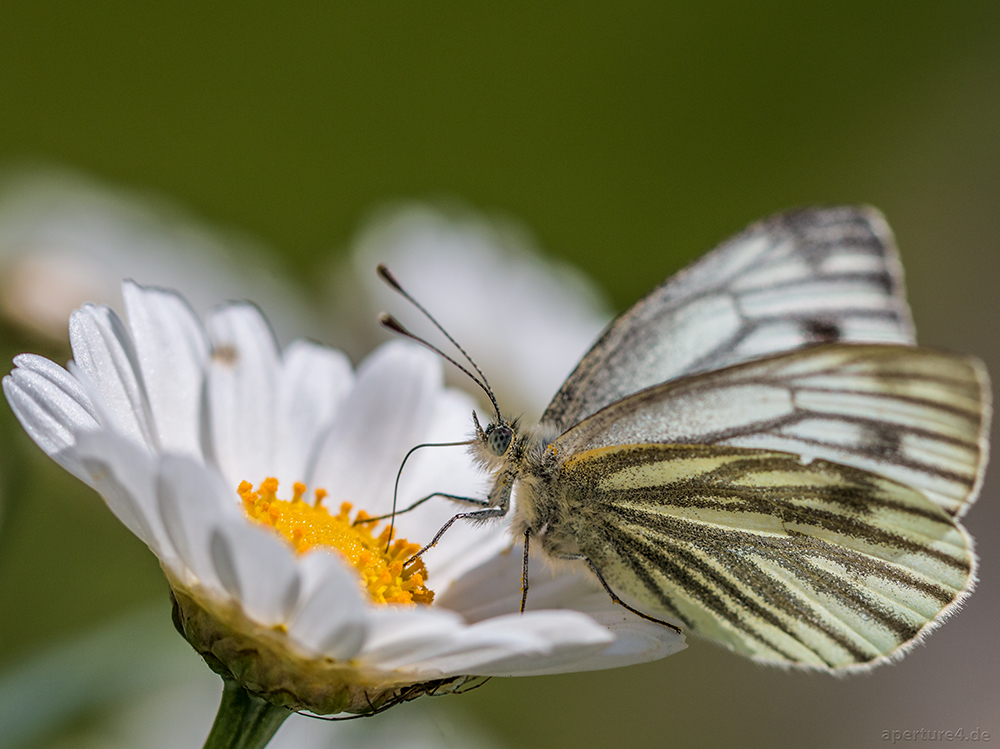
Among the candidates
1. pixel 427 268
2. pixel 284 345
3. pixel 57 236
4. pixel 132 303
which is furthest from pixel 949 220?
pixel 132 303

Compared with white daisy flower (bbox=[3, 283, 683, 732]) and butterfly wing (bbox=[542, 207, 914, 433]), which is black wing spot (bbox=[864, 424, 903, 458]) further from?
white daisy flower (bbox=[3, 283, 683, 732])

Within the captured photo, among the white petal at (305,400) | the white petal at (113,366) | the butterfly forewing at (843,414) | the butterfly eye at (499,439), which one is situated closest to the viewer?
the white petal at (113,366)

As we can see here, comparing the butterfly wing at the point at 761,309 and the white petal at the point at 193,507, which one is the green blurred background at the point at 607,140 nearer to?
the butterfly wing at the point at 761,309

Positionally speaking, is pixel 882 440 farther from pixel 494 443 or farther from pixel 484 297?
pixel 484 297

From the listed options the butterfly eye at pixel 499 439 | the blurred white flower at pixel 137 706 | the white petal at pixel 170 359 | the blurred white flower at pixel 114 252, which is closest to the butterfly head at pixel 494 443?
the butterfly eye at pixel 499 439

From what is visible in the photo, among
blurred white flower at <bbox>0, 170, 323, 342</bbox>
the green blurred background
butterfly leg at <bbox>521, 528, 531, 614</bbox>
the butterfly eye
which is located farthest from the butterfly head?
the green blurred background

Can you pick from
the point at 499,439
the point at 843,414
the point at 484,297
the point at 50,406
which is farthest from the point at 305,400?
the point at 484,297
